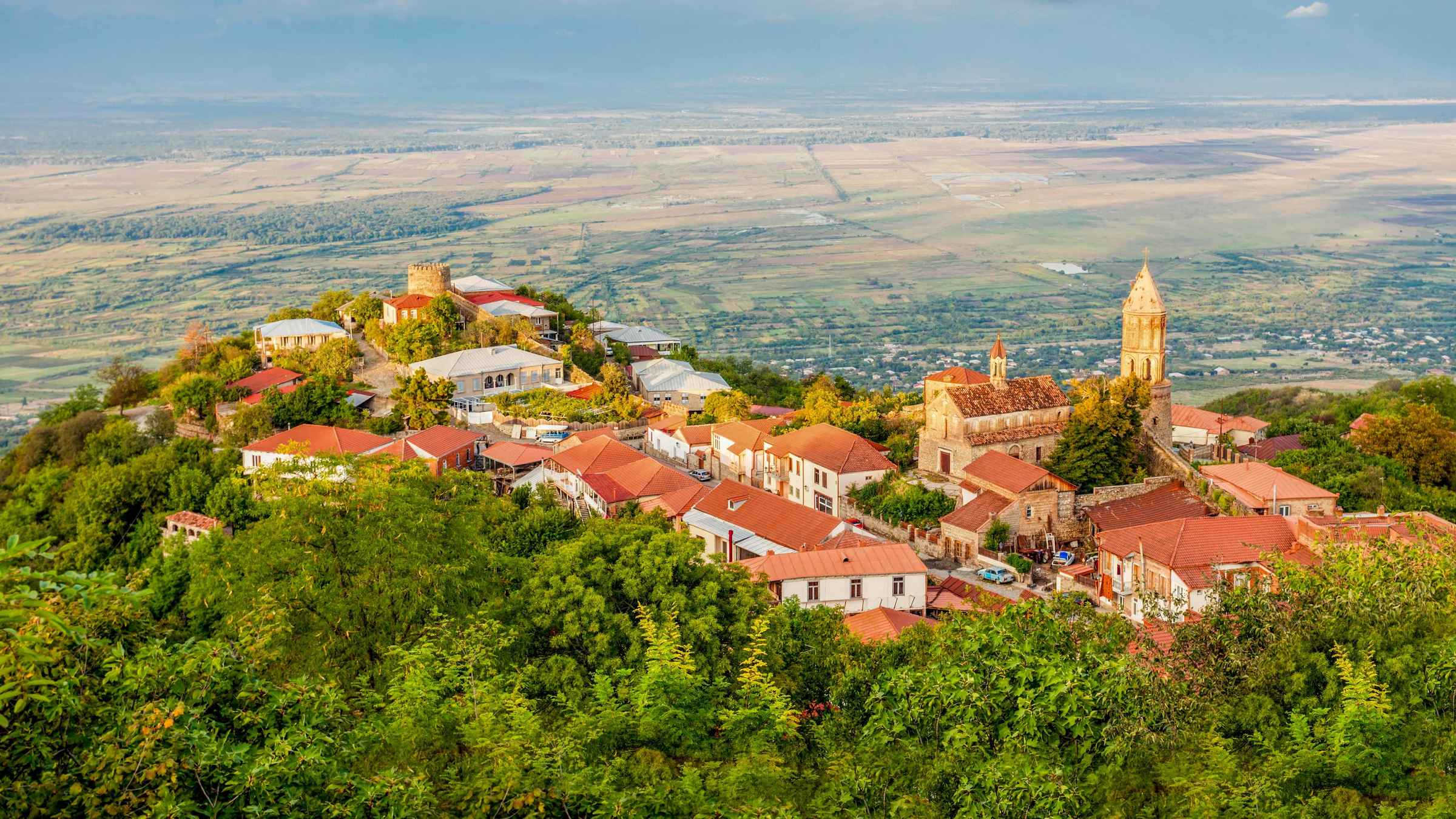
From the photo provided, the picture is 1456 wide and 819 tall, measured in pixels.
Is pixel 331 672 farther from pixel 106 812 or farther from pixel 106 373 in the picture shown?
pixel 106 373

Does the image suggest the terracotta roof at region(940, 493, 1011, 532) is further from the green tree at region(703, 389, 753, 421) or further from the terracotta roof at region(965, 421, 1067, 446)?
the green tree at region(703, 389, 753, 421)

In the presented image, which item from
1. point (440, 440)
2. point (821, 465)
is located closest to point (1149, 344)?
point (821, 465)

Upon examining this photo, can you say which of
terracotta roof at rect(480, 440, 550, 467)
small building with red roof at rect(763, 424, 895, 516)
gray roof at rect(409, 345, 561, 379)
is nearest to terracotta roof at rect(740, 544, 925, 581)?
small building with red roof at rect(763, 424, 895, 516)

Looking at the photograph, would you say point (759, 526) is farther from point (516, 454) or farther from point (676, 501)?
point (516, 454)

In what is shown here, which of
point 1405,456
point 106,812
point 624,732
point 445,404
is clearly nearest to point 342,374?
point 445,404

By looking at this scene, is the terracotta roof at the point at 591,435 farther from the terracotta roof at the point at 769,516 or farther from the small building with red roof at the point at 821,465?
the terracotta roof at the point at 769,516

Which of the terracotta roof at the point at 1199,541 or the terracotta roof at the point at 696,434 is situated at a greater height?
the terracotta roof at the point at 1199,541

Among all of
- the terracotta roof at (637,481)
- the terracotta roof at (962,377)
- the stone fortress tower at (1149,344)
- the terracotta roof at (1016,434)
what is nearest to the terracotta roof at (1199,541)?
the terracotta roof at (1016,434)
